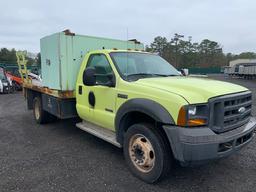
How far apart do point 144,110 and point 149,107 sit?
0.35 ft

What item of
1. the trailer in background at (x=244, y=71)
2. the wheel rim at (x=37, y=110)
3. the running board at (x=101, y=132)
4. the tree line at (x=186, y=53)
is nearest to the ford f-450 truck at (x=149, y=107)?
the running board at (x=101, y=132)

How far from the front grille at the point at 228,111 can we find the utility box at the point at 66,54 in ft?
11.0

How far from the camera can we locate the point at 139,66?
4871 mm

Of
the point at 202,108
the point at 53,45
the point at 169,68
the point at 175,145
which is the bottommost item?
the point at 175,145

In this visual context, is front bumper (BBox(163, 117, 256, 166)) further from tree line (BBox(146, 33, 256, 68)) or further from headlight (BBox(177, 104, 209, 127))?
tree line (BBox(146, 33, 256, 68))

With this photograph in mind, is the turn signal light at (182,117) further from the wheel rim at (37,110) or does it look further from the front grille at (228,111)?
the wheel rim at (37,110)

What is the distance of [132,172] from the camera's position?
407 cm

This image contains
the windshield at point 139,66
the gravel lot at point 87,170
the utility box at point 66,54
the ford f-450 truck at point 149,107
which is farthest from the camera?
the utility box at point 66,54

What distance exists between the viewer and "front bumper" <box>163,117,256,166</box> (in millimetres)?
3199

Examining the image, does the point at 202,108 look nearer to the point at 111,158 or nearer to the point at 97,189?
the point at 97,189

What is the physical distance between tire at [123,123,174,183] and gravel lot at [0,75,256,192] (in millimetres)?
167

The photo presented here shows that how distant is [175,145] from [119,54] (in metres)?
2.27

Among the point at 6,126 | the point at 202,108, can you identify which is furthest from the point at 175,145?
the point at 6,126

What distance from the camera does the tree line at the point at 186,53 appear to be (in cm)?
6582
